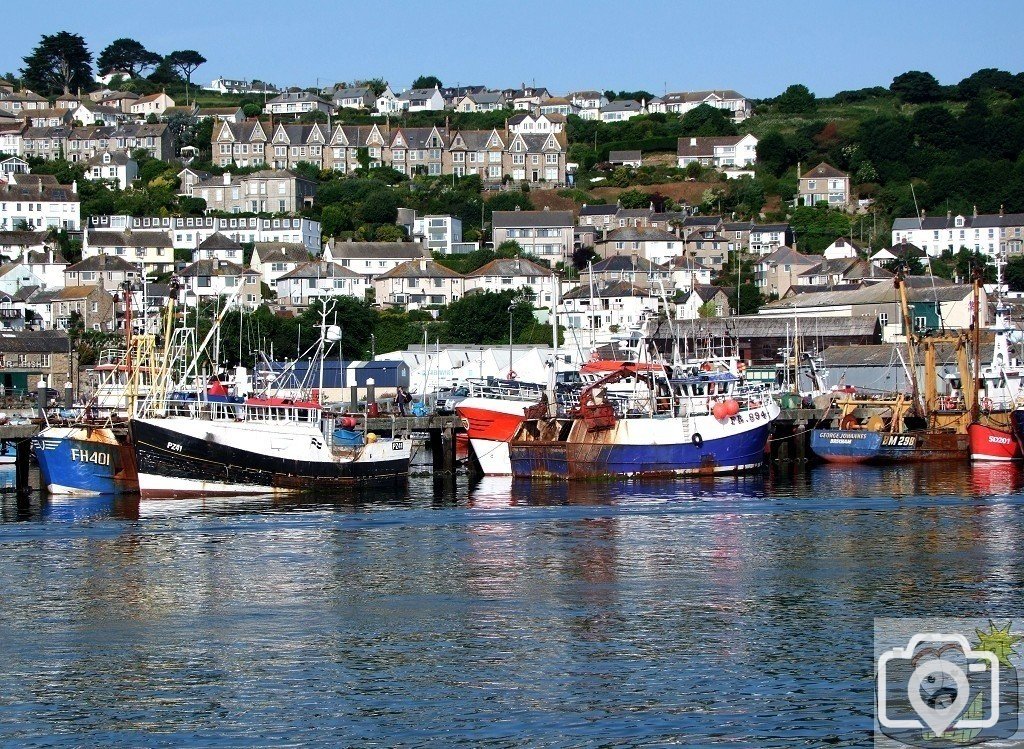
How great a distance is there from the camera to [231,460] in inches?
2185

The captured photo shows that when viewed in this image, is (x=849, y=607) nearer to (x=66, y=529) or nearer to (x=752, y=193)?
(x=66, y=529)

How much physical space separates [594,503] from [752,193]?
115m

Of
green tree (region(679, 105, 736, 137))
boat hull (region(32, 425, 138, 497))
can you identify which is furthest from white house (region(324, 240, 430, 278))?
boat hull (region(32, 425, 138, 497))

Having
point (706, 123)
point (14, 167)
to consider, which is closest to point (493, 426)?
point (14, 167)

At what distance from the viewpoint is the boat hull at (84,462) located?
55.2 metres

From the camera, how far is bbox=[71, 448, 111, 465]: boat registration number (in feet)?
181

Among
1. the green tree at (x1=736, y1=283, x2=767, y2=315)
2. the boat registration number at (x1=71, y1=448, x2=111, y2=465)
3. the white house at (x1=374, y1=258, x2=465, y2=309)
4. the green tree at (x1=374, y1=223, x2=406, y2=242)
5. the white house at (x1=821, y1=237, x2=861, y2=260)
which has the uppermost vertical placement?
the green tree at (x1=374, y1=223, x2=406, y2=242)

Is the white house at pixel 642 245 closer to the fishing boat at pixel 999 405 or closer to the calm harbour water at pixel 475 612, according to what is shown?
the fishing boat at pixel 999 405

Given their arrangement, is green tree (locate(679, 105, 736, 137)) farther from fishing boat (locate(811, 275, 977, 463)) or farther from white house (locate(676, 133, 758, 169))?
fishing boat (locate(811, 275, 977, 463))

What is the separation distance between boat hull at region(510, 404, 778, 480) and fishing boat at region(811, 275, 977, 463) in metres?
7.89

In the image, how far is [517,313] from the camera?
118188mm

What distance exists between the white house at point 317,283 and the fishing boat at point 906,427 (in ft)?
204

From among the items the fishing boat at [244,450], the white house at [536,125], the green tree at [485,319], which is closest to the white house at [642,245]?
the green tree at [485,319]

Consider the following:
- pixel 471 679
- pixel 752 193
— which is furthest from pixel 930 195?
pixel 471 679
